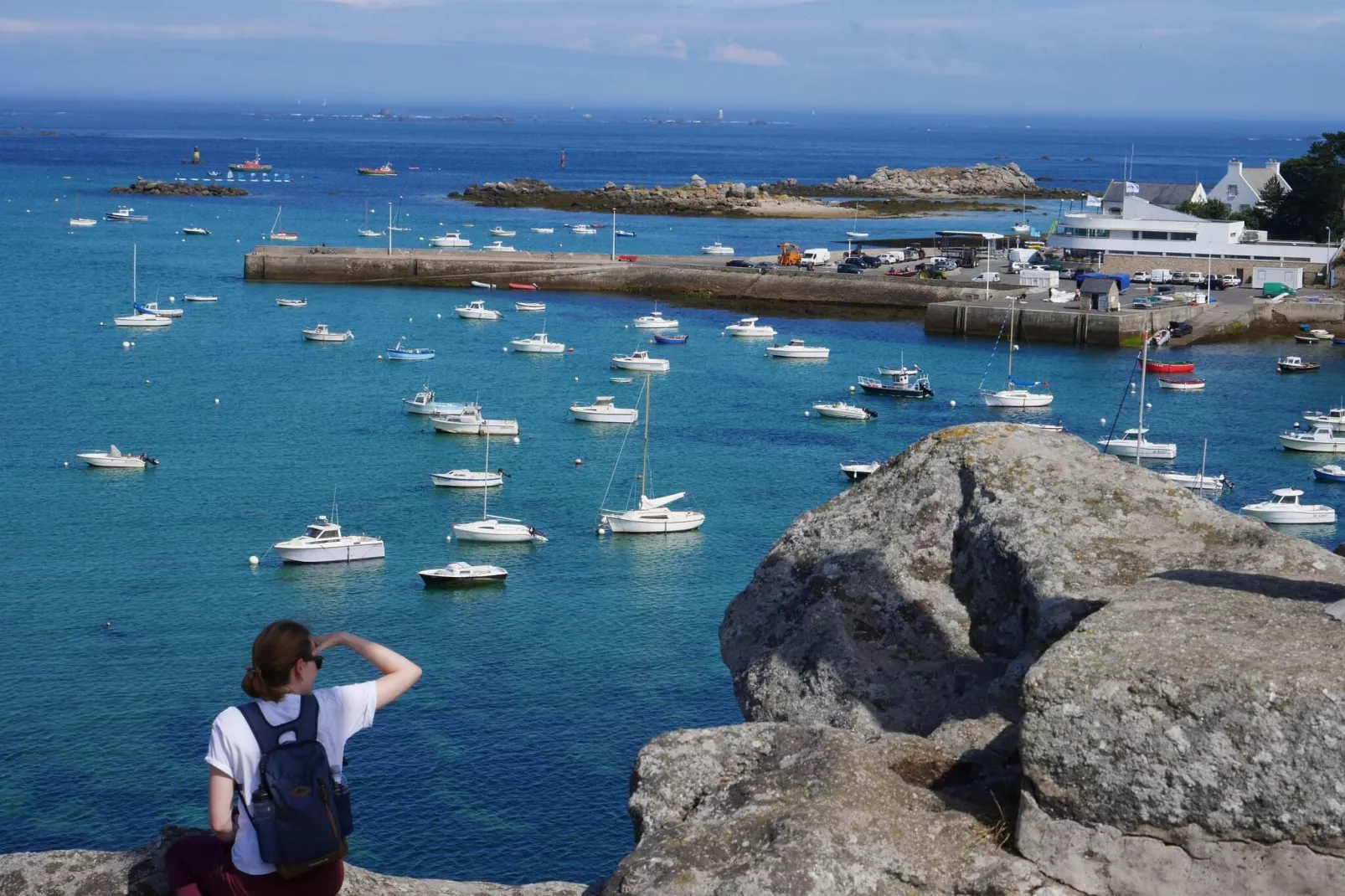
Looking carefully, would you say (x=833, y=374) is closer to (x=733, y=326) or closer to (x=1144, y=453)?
(x=733, y=326)

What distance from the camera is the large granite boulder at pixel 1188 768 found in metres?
5.63

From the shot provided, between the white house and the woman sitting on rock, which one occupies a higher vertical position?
the white house

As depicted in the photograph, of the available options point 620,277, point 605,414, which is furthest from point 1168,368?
point 620,277

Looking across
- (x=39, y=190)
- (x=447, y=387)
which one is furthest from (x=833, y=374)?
(x=39, y=190)

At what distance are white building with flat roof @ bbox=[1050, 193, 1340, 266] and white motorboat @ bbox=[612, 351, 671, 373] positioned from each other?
4117 centimetres

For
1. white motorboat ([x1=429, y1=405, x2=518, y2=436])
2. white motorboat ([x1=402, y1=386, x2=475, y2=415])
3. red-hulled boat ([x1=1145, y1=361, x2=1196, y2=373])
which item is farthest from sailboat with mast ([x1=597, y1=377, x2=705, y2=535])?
red-hulled boat ([x1=1145, y1=361, x2=1196, y2=373])

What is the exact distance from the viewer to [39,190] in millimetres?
157750

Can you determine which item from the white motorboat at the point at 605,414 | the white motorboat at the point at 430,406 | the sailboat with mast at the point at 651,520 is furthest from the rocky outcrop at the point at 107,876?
the white motorboat at the point at 605,414

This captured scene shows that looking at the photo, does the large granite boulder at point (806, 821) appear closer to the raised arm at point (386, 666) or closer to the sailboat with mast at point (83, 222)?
the raised arm at point (386, 666)

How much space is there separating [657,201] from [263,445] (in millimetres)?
97011

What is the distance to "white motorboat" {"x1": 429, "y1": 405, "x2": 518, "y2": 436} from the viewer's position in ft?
176

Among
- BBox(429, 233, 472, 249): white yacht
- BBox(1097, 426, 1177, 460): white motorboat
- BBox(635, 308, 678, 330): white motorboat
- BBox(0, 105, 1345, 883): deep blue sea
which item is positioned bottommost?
BBox(0, 105, 1345, 883): deep blue sea

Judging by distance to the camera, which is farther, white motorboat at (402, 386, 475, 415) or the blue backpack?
white motorboat at (402, 386, 475, 415)

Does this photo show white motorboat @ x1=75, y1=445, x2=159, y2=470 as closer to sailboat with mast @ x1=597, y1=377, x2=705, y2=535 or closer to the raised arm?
sailboat with mast @ x1=597, y1=377, x2=705, y2=535
